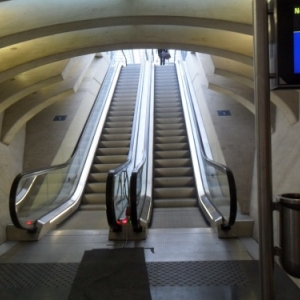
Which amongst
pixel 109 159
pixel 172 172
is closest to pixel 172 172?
pixel 172 172

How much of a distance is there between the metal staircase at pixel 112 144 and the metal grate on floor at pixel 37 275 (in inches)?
115

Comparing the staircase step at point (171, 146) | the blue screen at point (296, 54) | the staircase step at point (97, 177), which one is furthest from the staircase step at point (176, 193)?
the blue screen at point (296, 54)

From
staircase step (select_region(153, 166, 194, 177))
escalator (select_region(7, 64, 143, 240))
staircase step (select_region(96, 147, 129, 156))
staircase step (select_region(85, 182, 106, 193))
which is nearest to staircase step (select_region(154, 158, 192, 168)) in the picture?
staircase step (select_region(153, 166, 194, 177))

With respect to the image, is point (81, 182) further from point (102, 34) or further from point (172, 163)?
point (102, 34)

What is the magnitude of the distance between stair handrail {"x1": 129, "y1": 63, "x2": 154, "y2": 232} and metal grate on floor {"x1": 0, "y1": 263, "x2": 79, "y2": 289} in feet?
3.98

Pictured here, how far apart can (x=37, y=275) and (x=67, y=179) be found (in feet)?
10.9

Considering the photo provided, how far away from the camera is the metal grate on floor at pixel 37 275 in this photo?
332 cm

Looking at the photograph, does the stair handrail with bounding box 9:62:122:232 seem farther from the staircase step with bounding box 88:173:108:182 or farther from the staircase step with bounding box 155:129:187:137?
the staircase step with bounding box 155:129:187:137

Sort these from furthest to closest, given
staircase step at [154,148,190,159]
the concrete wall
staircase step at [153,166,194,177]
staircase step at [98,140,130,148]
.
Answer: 1. staircase step at [98,140,130,148]
2. staircase step at [154,148,190,159]
3. staircase step at [153,166,194,177]
4. the concrete wall

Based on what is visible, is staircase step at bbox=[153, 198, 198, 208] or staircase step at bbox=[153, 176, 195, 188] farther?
Answer: staircase step at bbox=[153, 176, 195, 188]

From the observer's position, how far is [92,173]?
777cm

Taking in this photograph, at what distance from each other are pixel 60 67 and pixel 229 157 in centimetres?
377

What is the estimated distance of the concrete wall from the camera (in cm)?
590

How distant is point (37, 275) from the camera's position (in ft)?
11.7
